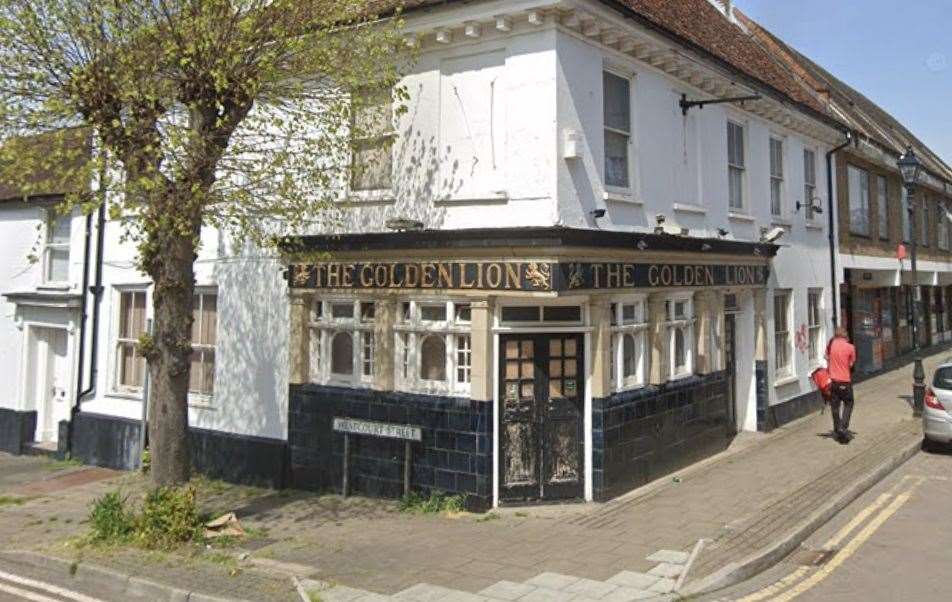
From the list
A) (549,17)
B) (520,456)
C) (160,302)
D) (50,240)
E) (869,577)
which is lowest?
(869,577)

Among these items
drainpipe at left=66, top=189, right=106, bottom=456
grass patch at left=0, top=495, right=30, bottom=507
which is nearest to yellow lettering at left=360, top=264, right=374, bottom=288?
grass patch at left=0, top=495, right=30, bottom=507

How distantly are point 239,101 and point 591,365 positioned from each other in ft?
17.3

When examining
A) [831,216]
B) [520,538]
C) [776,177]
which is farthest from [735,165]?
[520,538]

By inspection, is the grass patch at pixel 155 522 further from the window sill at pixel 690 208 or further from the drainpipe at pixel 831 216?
the drainpipe at pixel 831 216

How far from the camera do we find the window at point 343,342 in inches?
403

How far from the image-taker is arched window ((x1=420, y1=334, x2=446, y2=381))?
31.4ft

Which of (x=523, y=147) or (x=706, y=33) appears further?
(x=706, y=33)

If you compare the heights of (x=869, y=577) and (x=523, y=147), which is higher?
(x=523, y=147)

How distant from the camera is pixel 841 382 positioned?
12.8 m

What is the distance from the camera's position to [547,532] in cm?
802

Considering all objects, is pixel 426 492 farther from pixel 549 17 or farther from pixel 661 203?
pixel 549 17

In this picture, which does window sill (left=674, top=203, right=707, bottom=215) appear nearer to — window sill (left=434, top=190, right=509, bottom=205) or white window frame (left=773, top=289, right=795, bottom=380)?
window sill (left=434, top=190, right=509, bottom=205)

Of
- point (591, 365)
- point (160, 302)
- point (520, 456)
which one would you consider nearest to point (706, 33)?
point (591, 365)

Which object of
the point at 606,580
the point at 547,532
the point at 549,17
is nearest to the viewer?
the point at 606,580
